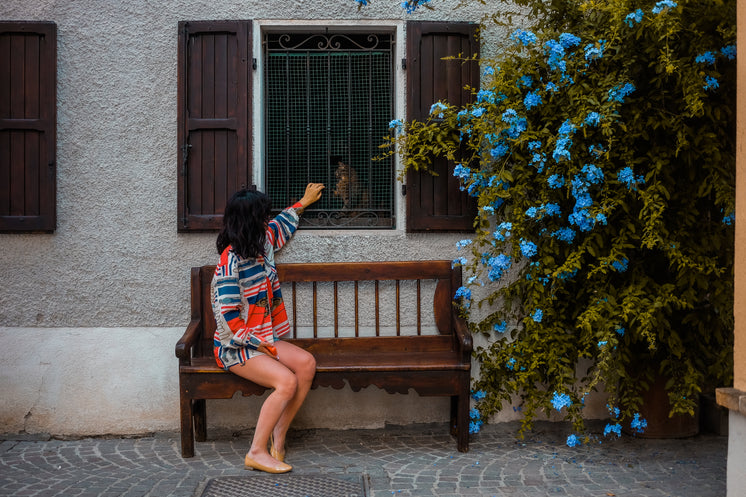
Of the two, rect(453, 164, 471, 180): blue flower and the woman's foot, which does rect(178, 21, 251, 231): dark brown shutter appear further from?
the woman's foot

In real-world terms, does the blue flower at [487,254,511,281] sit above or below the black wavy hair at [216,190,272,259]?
below

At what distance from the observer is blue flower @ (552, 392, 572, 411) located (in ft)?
13.1

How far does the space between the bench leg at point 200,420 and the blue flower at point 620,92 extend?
3153 mm

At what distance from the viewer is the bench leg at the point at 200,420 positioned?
4.49m

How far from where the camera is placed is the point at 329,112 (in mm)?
4863

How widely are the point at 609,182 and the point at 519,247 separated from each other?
0.65 meters

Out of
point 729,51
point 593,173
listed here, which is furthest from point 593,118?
point 729,51

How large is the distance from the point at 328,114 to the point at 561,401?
8.11ft

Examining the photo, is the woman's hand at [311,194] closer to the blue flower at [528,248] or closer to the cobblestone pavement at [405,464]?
the blue flower at [528,248]

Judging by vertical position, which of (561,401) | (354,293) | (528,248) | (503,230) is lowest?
(561,401)

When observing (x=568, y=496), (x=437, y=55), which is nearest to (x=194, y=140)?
(x=437, y=55)

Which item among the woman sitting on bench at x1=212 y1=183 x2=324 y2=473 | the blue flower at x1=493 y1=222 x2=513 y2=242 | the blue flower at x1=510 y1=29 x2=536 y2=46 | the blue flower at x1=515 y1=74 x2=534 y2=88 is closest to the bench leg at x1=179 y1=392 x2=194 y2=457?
the woman sitting on bench at x1=212 y1=183 x2=324 y2=473

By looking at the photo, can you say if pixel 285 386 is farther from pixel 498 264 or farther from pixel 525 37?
pixel 525 37

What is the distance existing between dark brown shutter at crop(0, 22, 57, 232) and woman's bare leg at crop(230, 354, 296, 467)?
1.84 metres
